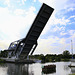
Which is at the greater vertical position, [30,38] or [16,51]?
[30,38]

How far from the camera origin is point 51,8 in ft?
119

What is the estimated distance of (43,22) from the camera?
39375mm

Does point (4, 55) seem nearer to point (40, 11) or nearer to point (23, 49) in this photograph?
point (23, 49)

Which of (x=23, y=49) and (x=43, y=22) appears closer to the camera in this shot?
(x=43, y=22)

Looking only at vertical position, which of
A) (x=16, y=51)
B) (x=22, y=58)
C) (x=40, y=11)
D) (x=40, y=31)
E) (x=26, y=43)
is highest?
(x=40, y=11)

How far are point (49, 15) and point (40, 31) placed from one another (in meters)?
7.17

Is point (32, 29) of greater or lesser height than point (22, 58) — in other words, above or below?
above

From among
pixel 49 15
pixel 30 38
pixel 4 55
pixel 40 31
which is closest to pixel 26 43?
pixel 30 38

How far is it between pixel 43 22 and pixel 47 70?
857 inches

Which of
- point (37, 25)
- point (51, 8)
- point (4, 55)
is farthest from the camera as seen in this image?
point (4, 55)

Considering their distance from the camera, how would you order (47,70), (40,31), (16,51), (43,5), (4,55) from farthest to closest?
(4,55) < (16,51) < (40,31) < (43,5) < (47,70)

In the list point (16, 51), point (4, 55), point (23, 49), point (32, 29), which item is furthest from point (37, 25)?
point (4, 55)

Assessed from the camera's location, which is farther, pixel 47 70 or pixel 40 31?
pixel 40 31

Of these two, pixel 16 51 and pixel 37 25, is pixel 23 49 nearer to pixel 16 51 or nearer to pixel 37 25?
pixel 16 51
